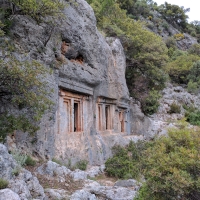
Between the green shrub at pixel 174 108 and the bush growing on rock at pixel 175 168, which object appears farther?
the green shrub at pixel 174 108

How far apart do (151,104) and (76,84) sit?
9.80m

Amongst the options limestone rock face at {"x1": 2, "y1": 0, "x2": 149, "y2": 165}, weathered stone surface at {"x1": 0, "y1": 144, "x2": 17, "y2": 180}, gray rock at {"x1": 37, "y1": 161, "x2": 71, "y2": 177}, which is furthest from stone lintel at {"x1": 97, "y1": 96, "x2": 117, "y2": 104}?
weathered stone surface at {"x1": 0, "y1": 144, "x2": 17, "y2": 180}

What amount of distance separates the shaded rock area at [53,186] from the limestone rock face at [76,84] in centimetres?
118

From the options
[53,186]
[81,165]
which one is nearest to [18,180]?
[53,186]

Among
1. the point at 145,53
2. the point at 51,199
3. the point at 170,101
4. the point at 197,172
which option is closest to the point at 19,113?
the point at 51,199

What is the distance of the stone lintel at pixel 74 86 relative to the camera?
9856 mm

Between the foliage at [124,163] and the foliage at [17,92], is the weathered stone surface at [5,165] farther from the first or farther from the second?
the foliage at [124,163]

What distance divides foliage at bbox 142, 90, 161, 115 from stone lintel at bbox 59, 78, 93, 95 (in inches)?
310

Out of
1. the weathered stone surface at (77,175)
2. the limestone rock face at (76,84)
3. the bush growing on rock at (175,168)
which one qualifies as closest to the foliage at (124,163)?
the limestone rock face at (76,84)

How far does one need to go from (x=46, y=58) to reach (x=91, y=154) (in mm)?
4910

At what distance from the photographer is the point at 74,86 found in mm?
10531

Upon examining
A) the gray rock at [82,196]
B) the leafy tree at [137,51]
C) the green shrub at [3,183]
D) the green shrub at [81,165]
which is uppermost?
the leafy tree at [137,51]

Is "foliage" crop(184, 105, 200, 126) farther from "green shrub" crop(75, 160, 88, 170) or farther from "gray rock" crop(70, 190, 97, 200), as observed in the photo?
"gray rock" crop(70, 190, 97, 200)

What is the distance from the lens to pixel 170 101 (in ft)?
68.8
